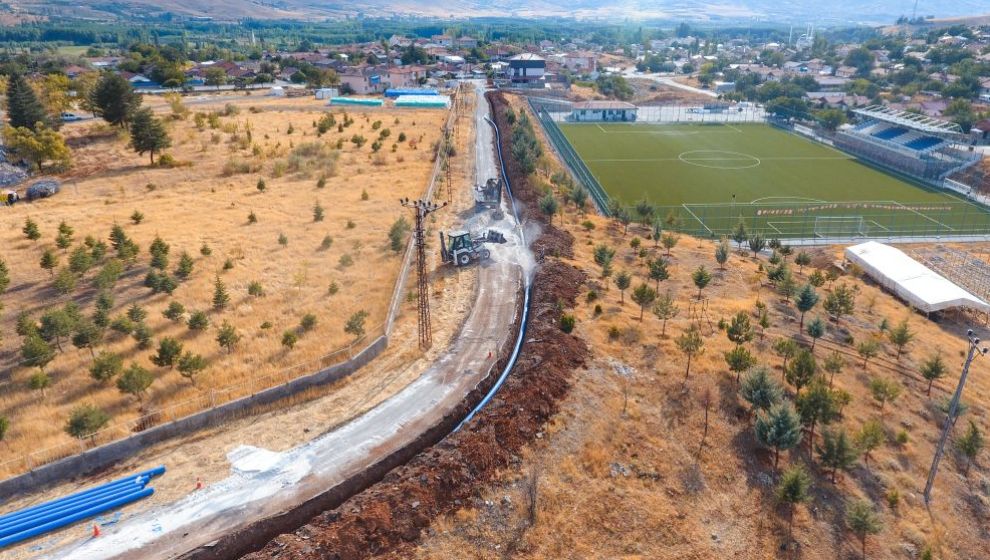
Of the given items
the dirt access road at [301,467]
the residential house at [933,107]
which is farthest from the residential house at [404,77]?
the dirt access road at [301,467]

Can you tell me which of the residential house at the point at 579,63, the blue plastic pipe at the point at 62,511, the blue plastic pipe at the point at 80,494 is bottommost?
the blue plastic pipe at the point at 80,494

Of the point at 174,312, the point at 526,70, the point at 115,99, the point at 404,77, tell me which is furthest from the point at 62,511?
the point at 526,70

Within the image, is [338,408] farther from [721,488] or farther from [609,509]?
[721,488]

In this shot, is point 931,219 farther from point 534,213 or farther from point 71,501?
point 71,501

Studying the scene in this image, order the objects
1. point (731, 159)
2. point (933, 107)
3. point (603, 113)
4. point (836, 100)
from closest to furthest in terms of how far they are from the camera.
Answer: point (731, 159) → point (933, 107) → point (603, 113) → point (836, 100)

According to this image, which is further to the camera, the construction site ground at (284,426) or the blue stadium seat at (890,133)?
the blue stadium seat at (890,133)

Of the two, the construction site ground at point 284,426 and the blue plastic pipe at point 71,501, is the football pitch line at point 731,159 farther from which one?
the blue plastic pipe at point 71,501
